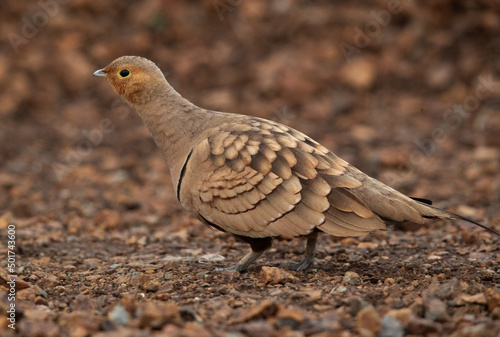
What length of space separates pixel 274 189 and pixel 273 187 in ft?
0.07

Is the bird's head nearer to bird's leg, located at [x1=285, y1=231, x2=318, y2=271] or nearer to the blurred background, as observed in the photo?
bird's leg, located at [x1=285, y1=231, x2=318, y2=271]

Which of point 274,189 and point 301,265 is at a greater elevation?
point 274,189

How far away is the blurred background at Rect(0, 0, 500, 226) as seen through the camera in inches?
390

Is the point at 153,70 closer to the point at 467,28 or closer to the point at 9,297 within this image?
the point at 9,297

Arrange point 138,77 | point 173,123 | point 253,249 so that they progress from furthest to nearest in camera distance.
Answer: point 138,77
point 173,123
point 253,249

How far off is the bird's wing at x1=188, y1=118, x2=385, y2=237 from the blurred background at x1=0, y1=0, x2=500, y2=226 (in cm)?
375

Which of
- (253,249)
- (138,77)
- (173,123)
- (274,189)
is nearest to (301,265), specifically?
(253,249)

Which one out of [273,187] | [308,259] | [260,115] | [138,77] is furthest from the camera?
[260,115]

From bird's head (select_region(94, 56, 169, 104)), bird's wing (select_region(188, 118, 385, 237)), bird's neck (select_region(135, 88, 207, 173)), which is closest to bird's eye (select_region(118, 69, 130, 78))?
bird's head (select_region(94, 56, 169, 104))

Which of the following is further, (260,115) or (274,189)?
(260,115)

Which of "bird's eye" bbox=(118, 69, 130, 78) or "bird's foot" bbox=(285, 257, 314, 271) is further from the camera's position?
"bird's eye" bbox=(118, 69, 130, 78)

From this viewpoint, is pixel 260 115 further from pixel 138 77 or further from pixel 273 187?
pixel 273 187

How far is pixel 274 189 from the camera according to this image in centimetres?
493

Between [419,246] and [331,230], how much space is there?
170 centimetres
